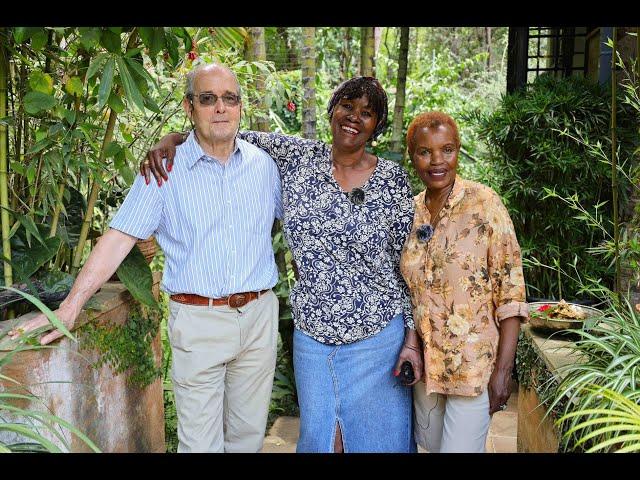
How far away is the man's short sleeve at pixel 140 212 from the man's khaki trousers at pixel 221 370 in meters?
0.30

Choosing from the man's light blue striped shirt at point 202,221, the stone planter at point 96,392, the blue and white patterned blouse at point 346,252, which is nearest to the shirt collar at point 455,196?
the blue and white patterned blouse at point 346,252

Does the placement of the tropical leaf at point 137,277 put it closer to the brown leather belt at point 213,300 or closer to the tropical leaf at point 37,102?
the brown leather belt at point 213,300

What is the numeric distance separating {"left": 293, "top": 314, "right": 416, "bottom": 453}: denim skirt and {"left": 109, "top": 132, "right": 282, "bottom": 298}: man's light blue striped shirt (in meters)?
0.34

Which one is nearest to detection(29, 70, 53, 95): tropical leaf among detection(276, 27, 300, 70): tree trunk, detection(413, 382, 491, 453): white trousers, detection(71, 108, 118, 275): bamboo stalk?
detection(71, 108, 118, 275): bamboo stalk

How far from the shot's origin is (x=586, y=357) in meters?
2.62

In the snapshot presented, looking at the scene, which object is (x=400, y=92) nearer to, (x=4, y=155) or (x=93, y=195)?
(x=93, y=195)

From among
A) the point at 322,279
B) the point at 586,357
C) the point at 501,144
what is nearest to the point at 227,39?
the point at 501,144

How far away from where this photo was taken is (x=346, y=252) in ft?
8.51

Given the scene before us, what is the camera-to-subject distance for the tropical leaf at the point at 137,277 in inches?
123

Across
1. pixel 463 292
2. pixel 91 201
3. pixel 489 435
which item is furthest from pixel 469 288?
pixel 489 435

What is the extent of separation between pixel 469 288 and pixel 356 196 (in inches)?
19.7

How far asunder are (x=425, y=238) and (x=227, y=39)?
279 cm

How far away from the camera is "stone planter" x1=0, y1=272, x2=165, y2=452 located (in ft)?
8.51
